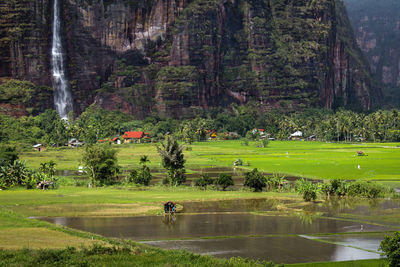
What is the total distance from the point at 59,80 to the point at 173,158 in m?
128

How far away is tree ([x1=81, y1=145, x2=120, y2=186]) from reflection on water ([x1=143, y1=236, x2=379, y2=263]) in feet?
95.7

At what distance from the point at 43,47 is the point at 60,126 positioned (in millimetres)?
52514

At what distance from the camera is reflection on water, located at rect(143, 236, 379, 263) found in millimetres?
25750

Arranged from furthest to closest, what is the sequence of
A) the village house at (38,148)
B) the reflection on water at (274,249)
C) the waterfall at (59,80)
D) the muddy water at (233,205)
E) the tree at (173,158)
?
the waterfall at (59,80)
the village house at (38,148)
the tree at (173,158)
the muddy water at (233,205)
the reflection on water at (274,249)

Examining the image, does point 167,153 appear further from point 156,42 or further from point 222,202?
point 156,42

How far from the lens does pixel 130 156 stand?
315 feet

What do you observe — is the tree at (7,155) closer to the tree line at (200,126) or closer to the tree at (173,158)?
the tree at (173,158)

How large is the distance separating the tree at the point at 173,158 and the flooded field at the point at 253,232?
47.4ft

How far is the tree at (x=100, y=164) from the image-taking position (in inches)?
2238

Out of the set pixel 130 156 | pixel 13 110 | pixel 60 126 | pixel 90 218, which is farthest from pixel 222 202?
pixel 13 110

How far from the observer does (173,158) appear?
54844 millimetres

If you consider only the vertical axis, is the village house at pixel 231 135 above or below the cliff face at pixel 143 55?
below

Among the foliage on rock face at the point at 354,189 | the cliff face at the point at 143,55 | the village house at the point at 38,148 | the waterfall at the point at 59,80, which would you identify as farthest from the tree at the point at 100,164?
the waterfall at the point at 59,80

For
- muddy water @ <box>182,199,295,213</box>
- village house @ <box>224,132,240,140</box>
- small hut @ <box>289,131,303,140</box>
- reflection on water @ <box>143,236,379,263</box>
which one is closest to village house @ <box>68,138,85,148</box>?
village house @ <box>224,132,240,140</box>
